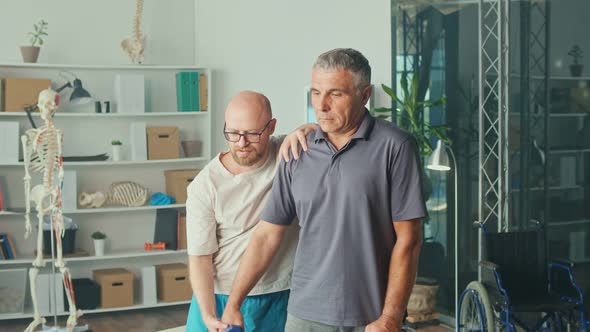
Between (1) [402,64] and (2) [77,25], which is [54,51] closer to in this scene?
(2) [77,25]

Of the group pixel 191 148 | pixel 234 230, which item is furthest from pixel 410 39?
pixel 234 230

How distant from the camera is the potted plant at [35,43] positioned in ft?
21.8

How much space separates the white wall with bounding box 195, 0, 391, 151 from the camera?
586 centimetres

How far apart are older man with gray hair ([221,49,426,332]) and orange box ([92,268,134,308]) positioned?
483 centimetres

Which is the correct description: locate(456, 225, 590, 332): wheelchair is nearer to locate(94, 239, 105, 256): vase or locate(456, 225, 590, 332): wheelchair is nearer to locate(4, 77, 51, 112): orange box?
locate(94, 239, 105, 256): vase

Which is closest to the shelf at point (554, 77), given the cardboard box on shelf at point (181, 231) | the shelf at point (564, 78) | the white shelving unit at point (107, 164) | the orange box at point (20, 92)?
the shelf at point (564, 78)

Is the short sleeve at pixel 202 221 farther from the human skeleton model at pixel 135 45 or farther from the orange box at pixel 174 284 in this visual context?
the human skeleton model at pixel 135 45

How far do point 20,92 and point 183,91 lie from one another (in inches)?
52.5

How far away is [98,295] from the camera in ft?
22.2

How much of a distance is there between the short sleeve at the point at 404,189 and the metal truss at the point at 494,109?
120 inches

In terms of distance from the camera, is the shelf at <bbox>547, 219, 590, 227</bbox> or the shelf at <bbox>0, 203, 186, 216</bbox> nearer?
the shelf at <bbox>547, 219, 590, 227</bbox>

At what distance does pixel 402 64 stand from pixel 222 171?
3.67 m

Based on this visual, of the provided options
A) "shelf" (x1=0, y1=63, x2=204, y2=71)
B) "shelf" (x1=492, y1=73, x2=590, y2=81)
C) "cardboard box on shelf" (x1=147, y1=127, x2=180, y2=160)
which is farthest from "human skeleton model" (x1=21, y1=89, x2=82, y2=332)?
"shelf" (x1=492, y1=73, x2=590, y2=81)

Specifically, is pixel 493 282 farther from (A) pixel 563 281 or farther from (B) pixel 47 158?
(B) pixel 47 158
